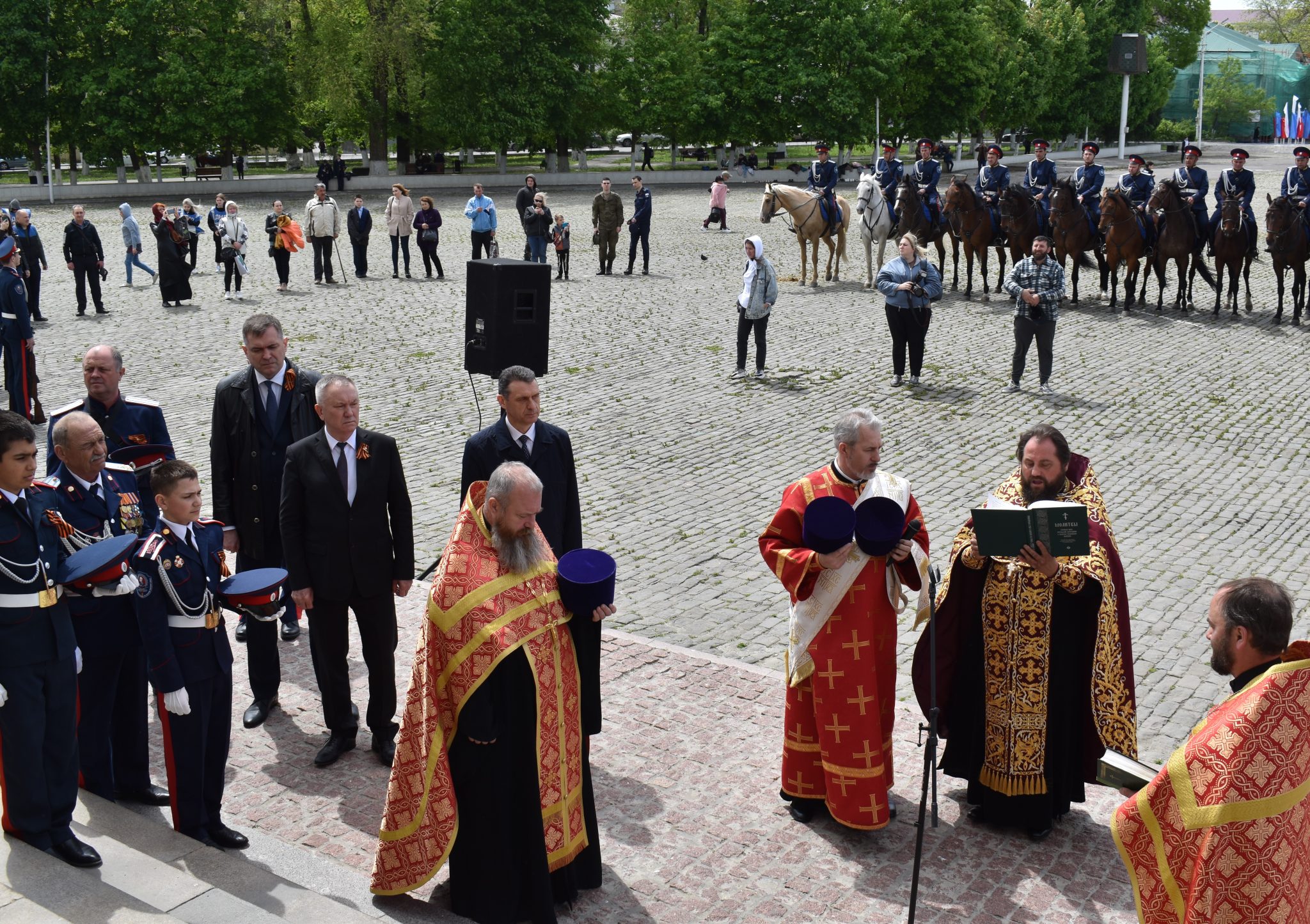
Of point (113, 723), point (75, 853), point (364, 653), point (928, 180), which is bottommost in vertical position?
point (75, 853)

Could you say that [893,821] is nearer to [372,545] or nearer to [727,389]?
[372,545]

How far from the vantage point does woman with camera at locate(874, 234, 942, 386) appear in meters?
14.5

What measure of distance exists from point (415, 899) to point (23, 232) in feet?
55.9

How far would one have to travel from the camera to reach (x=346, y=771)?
636 centimetres

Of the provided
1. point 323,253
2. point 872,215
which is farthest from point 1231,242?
point 323,253

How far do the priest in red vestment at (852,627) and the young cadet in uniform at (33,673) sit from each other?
2913mm

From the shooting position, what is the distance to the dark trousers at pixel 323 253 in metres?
23.5

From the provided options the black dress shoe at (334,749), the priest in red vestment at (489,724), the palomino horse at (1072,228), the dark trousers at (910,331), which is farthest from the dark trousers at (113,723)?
the palomino horse at (1072,228)

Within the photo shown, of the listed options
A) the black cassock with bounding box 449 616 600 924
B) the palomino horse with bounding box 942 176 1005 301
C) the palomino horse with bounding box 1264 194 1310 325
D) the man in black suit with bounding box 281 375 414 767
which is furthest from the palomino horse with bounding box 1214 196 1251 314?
the black cassock with bounding box 449 616 600 924

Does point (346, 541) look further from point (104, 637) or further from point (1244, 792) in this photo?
point (1244, 792)

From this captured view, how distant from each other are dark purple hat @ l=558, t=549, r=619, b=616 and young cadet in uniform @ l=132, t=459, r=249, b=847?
155 centimetres

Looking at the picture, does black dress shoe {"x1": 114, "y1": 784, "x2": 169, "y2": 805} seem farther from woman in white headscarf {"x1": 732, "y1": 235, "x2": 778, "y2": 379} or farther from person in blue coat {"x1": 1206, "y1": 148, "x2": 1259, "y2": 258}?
person in blue coat {"x1": 1206, "y1": 148, "x2": 1259, "y2": 258}

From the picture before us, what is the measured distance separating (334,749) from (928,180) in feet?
64.7

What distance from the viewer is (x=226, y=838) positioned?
5500 mm
